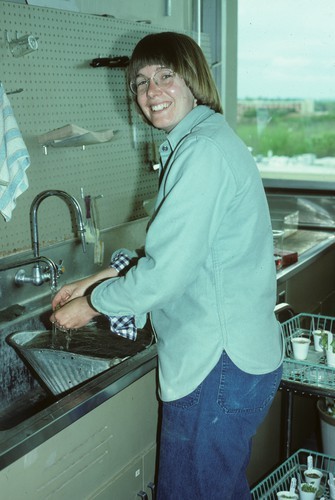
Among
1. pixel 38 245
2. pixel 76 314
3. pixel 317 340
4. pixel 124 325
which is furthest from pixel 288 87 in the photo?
pixel 76 314

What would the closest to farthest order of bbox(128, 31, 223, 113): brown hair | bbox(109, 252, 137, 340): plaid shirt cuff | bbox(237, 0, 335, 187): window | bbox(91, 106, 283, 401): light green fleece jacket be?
bbox(91, 106, 283, 401): light green fleece jacket, bbox(128, 31, 223, 113): brown hair, bbox(109, 252, 137, 340): plaid shirt cuff, bbox(237, 0, 335, 187): window

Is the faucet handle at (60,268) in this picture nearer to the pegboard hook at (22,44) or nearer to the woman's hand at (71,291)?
the woman's hand at (71,291)

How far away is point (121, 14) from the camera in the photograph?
270cm

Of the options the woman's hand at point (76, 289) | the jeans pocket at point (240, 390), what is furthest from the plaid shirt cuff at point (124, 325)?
the jeans pocket at point (240, 390)

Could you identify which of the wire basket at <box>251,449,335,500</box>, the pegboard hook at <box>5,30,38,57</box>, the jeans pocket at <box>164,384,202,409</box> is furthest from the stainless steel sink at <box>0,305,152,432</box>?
the pegboard hook at <box>5,30,38,57</box>

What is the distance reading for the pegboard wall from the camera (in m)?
2.09

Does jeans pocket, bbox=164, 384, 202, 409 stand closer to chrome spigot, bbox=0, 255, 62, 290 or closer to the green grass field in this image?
chrome spigot, bbox=0, 255, 62, 290

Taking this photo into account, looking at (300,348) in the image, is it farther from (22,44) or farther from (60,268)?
(22,44)

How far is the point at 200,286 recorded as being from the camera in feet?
4.83

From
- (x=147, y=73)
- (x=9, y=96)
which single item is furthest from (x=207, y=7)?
(x=147, y=73)

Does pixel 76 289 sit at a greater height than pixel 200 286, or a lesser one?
lesser

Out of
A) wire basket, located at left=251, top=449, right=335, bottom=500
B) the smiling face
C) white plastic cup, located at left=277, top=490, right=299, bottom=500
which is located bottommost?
wire basket, located at left=251, top=449, right=335, bottom=500

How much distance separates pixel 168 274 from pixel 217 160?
0.27m

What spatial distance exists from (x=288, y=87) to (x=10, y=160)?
2.20m
